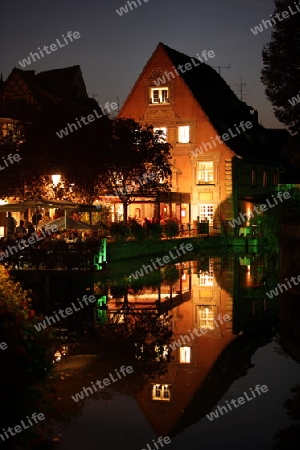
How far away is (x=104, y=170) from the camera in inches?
1699

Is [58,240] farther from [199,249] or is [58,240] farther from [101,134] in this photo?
[199,249]

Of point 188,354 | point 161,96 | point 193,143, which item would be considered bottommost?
point 188,354

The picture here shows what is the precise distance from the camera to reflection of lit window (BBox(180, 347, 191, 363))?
14.5m

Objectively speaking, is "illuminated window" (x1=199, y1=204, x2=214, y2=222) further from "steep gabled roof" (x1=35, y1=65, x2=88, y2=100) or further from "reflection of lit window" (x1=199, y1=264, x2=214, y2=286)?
"steep gabled roof" (x1=35, y1=65, x2=88, y2=100)

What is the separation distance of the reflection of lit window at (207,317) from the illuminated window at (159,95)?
36.8 meters

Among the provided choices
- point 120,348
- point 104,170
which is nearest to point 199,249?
point 104,170

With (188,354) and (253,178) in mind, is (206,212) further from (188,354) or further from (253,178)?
(188,354)

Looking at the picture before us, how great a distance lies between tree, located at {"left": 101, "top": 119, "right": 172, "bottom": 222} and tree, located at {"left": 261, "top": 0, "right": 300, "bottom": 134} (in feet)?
48.1

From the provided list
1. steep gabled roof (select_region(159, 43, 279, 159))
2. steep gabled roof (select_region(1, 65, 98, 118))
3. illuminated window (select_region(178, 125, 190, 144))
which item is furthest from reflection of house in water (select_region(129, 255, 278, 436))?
steep gabled roof (select_region(1, 65, 98, 118))

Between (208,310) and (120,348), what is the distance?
22.5 feet

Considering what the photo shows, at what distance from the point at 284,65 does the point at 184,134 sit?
2716 centimetres

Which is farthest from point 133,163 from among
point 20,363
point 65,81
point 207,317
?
point 20,363

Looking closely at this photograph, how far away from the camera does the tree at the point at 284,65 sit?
30.2 m

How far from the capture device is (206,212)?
5700 centimetres
